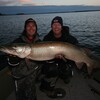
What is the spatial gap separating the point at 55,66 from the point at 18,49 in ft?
5.46

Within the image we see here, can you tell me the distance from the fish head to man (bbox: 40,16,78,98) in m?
1.27

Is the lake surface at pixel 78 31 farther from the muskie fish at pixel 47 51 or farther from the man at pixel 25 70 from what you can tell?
the man at pixel 25 70

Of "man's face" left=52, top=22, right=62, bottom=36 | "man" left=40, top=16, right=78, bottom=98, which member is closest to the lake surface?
"man" left=40, top=16, right=78, bottom=98

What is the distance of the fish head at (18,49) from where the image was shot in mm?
4383

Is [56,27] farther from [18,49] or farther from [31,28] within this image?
[18,49]

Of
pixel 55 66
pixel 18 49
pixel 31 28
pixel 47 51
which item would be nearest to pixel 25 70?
pixel 18 49

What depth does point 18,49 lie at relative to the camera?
4.41 meters

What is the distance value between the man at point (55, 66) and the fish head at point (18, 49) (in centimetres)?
127

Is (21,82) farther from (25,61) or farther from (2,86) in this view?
(2,86)

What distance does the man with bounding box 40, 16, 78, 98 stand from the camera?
5500 millimetres

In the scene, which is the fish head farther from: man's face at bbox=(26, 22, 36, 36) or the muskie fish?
man's face at bbox=(26, 22, 36, 36)

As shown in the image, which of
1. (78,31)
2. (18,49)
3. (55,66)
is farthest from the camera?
(78,31)

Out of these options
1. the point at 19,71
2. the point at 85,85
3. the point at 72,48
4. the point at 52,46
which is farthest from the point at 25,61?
the point at 85,85

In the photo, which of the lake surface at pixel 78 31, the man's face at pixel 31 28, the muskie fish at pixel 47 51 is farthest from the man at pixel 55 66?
the lake surface at pixel 78 31
